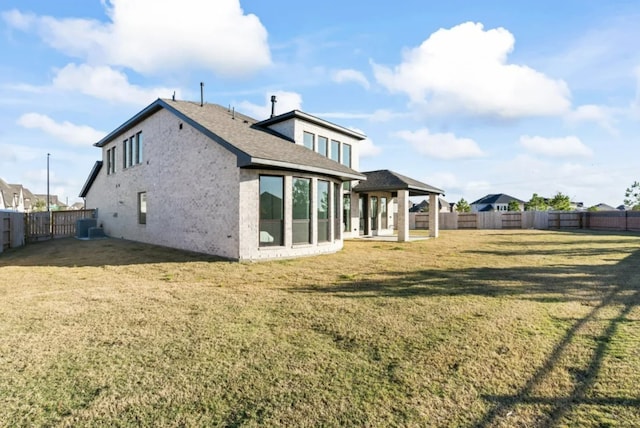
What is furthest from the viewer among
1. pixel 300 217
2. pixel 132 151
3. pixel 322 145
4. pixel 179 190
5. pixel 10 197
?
pixel 10 197

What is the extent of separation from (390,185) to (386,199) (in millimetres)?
5143

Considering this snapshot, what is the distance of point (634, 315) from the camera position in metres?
5.51

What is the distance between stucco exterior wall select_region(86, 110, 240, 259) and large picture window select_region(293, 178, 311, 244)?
2.24m

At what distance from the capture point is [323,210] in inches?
532

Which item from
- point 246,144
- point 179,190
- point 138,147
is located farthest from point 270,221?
point 138,147

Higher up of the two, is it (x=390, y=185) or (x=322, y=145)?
(x=322, y=145)

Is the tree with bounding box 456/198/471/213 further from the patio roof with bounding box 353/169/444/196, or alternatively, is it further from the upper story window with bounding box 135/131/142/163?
the upper story window with bounding box 135/131/142/163

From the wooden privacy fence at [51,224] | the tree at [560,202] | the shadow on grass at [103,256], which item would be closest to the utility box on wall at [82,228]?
the wooden privacy fence at [51,224]

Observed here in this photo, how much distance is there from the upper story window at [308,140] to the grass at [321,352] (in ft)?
34.5

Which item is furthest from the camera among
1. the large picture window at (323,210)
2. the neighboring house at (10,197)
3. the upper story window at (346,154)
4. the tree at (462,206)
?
the tree at (462,206)

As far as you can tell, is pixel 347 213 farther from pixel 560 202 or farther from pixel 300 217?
pixel 560 202

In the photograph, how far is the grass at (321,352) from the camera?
2875 mm

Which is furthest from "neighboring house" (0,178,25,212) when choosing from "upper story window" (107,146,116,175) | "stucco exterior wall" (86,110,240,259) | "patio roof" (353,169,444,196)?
"patio roof" (353,169,444,196)

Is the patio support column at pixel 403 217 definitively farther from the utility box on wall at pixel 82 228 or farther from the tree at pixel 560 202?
the tree at pixel 560 202
